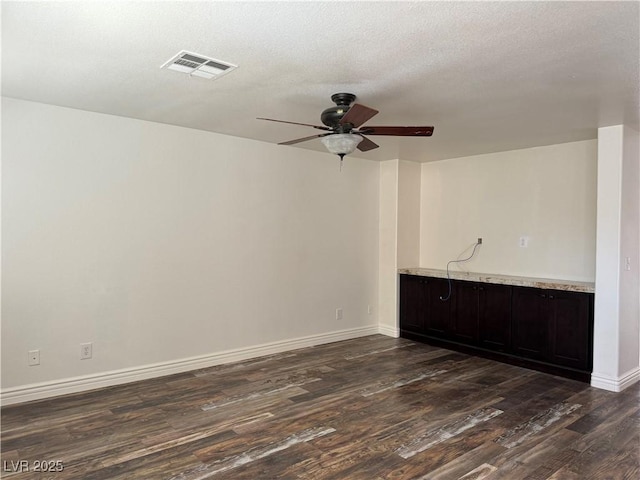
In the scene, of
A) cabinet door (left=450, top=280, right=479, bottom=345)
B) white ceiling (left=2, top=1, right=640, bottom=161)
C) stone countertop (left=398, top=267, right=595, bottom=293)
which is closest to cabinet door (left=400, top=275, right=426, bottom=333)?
stone countertop (left=398, top=267, right=595, bottom=293)

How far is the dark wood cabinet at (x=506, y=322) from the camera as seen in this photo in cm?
404

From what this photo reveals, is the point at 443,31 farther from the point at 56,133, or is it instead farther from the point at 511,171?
the point at 511,171

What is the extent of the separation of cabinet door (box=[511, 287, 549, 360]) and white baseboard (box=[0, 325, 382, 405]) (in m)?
2.01

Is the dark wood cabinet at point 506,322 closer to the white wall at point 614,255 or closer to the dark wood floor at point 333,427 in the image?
the white wall at point 614,255

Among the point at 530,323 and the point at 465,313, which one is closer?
the point at 530,323

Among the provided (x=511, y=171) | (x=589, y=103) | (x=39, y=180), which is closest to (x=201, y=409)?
(x=39, y=180)

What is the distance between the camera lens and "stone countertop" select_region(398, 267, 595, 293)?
407cm

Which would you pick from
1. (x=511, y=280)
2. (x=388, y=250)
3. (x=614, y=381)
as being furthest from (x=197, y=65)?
(x=614, y=381)

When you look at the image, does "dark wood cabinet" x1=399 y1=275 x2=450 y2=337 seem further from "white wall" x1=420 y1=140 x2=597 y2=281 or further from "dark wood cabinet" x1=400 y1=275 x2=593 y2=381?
"white wall" x1=420 y1=140 x2=597 y2=281

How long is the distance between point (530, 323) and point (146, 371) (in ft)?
12.2

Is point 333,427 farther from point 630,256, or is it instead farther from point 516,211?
point 516,211

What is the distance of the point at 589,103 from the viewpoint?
10.4 ft

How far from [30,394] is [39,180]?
166 centimetres

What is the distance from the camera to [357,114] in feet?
8.43
